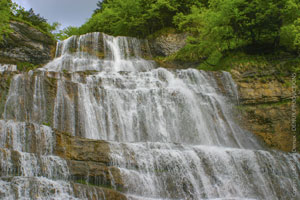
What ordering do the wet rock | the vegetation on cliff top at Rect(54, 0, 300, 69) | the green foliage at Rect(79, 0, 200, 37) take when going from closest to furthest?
the wet rock → the vegetation on cliff top at Rect(54, 0, 300, 69) → the green foliage at Rect(79, 0, 200, 37)

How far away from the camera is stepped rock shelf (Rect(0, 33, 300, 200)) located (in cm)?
905

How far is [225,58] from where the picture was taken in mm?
20516

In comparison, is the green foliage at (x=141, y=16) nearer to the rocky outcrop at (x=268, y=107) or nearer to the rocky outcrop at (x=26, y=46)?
the rocky outcrop at (x=26, y=46)

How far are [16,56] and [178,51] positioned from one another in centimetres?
1146

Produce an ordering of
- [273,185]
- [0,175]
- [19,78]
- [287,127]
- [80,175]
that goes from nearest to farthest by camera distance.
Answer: [0,175] < [80,175] < [273,185] < [19,78] < [287,127]

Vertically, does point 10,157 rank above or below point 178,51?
below

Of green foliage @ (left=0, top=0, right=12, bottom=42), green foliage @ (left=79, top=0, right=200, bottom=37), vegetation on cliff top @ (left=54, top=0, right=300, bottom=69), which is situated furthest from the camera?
green foliage @ (left=79, top=0, right=200, bottom=37)

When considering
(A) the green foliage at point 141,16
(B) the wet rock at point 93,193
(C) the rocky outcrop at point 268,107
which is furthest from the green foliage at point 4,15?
(C) the rocky outcrop at point 268,107

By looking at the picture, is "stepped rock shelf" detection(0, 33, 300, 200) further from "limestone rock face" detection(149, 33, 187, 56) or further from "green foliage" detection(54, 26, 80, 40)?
"green foliage" detection(54, 26, 80, 40)

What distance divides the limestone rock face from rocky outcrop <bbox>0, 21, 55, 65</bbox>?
25.9 ft

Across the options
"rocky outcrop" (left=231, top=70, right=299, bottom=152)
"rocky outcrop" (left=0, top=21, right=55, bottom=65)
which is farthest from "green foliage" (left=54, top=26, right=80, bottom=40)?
"rocky outcrop" (left=231, top=70, right=299, bottom=152)

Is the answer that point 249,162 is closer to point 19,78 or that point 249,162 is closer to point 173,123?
point 173,123

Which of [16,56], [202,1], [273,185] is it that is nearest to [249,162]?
[273,185]

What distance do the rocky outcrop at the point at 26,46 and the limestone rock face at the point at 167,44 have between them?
7893mm
